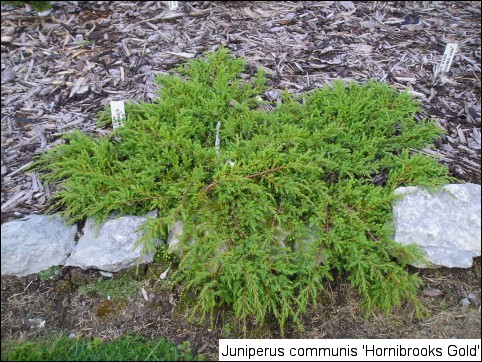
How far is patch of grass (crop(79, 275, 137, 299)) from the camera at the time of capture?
2949 millimetres

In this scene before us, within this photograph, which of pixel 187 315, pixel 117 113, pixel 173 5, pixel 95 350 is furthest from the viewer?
pixel 173 5

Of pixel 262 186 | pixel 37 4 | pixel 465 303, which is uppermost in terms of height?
pixel 37 4

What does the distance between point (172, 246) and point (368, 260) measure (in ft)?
4.64

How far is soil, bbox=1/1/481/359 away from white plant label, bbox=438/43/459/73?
0.10 meters

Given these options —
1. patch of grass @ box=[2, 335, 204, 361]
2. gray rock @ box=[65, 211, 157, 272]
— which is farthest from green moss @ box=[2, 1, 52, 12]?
patch of grass @ box=[2, 335, 204, 361]

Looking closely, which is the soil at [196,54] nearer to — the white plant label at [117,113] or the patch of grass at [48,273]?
the patch of grass at [48,273]

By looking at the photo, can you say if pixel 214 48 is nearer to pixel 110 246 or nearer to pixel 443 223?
pixel 110 246

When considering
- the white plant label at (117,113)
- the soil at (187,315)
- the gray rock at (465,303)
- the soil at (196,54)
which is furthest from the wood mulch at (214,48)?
the gray rock at (465,303)

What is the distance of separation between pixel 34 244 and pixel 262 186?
1.72 m

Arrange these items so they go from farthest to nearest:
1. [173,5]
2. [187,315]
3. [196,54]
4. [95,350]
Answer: [173,5]
[196,54]
[187,315]
[95,350]

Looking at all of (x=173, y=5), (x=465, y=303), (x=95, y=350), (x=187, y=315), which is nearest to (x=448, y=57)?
(x=465, y=303)

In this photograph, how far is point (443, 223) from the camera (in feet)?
9.91

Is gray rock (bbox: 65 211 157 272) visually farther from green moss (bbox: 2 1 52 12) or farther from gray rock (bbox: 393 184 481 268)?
green moss (bbox: 2 1 52 12)

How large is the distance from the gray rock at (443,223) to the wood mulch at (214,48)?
319 millimetres
